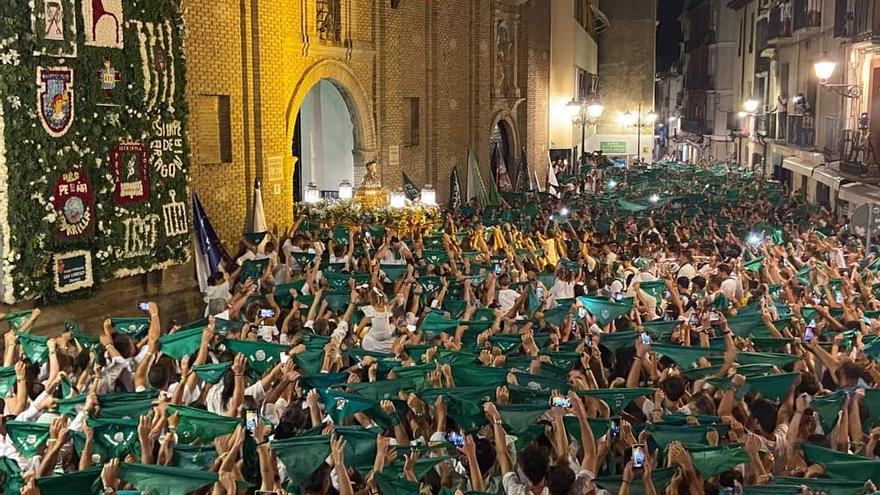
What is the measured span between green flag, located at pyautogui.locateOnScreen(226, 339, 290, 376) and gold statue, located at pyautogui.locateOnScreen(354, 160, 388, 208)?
12189 mm

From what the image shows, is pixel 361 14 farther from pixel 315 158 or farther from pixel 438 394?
pixel 438 394

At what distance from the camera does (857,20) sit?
30.5m

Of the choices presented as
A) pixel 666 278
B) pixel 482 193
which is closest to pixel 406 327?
pixel 666 278

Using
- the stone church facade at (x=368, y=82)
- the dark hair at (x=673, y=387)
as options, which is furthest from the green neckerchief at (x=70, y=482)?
the stone church facade at (x=368, y=82)

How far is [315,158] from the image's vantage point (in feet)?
88.9

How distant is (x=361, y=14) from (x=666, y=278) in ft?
41.8

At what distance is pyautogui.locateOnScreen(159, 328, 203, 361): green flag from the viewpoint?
11.2 metres

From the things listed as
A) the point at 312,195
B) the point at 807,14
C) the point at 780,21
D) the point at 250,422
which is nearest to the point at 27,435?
the point at 250,422

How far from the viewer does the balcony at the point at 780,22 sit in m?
43.2

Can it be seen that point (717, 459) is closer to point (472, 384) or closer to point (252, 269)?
point (472, 384)

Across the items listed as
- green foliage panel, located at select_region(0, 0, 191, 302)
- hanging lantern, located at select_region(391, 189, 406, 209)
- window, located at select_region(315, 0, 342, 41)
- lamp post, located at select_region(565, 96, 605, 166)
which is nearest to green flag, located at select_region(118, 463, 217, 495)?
green foliage panel, located at select_region(0, 0, 191, 302)

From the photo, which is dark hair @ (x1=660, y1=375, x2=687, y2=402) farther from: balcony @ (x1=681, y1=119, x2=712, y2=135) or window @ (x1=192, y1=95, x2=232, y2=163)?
balcony @ (x1=681, y1=119, x2=712, y2=135)

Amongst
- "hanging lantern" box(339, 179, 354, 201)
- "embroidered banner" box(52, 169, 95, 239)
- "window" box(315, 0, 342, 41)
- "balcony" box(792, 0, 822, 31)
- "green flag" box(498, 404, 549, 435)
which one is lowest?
"green flag" box(498, 404, 549, 435)

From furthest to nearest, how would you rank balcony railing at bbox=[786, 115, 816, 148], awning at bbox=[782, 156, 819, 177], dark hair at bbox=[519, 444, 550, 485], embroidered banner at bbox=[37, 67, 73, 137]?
balcony railing at bbox=[786, 115, 816, 148], awning at bbox=[782, 156, 819, 177], embroidered banner at bbox=[37, 67, 73, 137], dark hair at bbox=[519, 444, 550, 485]
